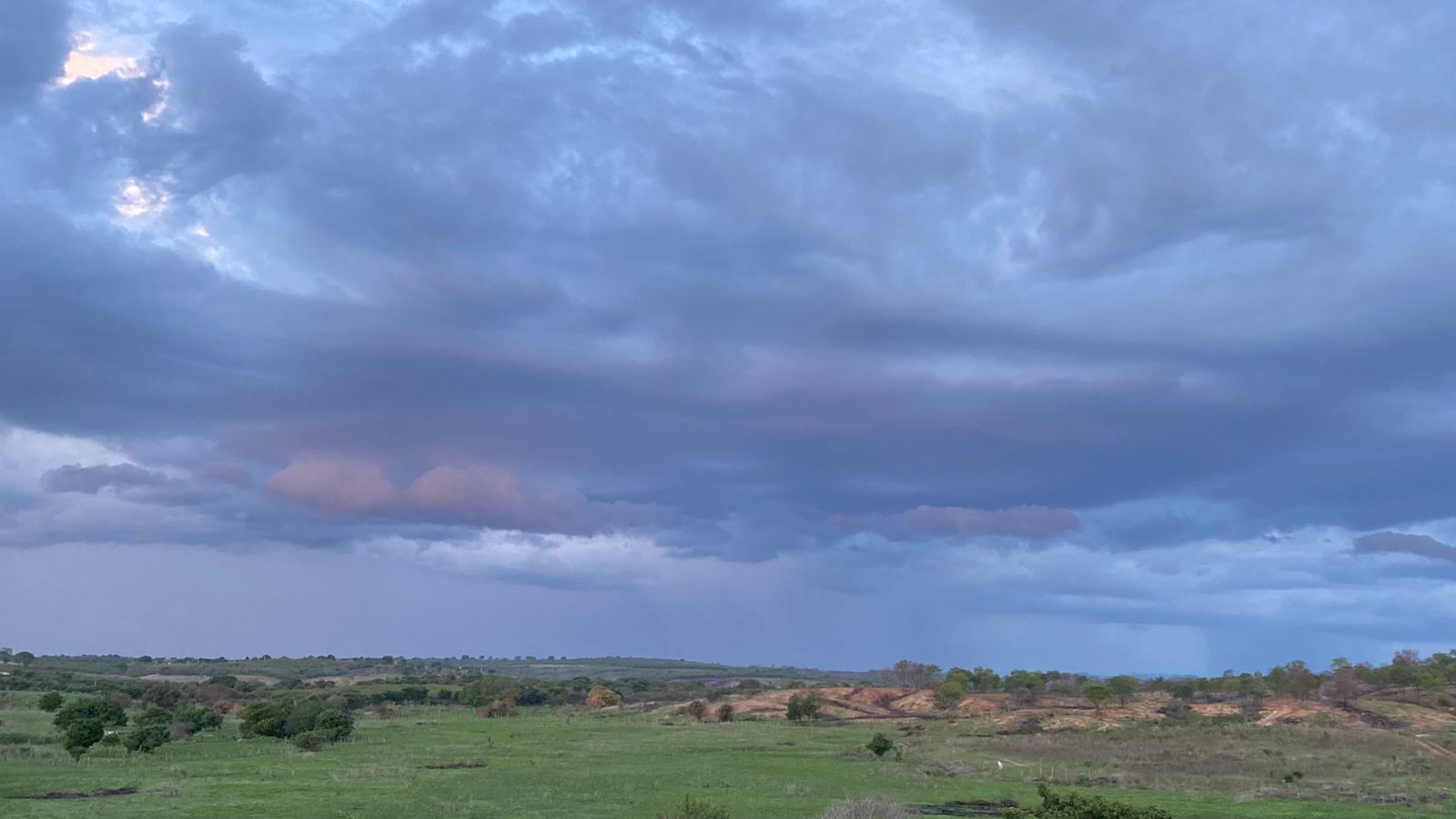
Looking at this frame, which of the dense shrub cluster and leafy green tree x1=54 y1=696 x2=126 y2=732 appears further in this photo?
the dense shrub cluster

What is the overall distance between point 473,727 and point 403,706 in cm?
4130

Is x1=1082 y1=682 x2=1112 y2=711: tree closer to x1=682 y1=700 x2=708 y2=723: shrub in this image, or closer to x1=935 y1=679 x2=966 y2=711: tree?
x1=935 y1=679 x2=966 y2=711: tree

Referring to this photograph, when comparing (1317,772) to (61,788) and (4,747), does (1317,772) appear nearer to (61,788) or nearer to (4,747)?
(61,788)

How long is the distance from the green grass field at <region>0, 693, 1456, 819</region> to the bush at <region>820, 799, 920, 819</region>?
3.64m

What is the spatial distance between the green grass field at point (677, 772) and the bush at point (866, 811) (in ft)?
12.0

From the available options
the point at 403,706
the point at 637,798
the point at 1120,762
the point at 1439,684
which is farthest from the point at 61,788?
the point at 1439,684

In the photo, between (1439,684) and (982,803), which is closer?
(982,803)

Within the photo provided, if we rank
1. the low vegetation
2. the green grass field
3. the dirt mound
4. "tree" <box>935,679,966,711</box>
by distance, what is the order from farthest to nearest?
"tree" <box>935,679,966,711</box> → the dirt mound → the low vegetation → the green grass field

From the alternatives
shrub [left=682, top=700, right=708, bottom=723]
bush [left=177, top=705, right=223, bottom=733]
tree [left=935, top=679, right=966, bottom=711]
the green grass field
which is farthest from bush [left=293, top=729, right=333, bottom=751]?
tree [left=935, top=679, right=966, bottom=711]

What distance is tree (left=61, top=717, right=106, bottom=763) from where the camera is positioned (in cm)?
6669

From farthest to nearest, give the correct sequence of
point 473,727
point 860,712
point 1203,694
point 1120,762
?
point 1203,694 → point 860,712 → point 473,727 → point 1120,762

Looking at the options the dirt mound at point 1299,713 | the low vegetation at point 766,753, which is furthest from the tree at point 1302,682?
the dirt mound at point 1299,713

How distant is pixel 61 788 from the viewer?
2093 inches

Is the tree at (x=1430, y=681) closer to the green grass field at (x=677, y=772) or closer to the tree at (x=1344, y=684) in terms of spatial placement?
the tree at (x=1344, y=684)
